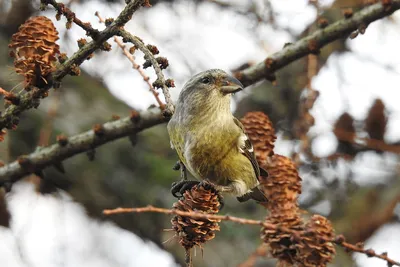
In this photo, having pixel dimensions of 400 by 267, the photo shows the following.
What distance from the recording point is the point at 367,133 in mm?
4344

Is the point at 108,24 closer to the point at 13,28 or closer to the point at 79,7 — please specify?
the point at 79,7

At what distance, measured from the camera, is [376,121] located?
14.0ft

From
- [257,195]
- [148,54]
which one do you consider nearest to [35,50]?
[148,54]

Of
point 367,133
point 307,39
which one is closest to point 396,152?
point 367,133

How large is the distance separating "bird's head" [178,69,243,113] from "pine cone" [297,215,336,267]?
0.87m

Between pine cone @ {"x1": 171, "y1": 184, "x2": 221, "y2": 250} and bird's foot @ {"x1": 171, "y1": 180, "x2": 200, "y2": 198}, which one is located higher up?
bird's foot @ {"x1": 171, "y1": 180, "x2": 200, "y2": 198}

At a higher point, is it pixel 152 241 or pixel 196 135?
pixel 152 241

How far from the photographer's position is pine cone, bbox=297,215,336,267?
7.54ft

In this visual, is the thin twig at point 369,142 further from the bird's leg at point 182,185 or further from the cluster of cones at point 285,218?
the bird's leg at point 182,185

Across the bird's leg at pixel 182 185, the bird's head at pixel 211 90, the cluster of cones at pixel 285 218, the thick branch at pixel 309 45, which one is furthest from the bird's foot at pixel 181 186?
the thick branch at pixel 309 45

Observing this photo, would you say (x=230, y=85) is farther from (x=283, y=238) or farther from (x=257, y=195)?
(x=283, y=238)

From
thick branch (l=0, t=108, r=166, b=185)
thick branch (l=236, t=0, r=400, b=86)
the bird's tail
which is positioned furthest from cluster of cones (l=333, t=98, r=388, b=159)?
thick branch (l=0, t=108, r=166, b=185)

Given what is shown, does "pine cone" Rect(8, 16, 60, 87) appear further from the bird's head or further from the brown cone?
the brown cone

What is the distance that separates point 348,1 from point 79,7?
2272 millimetres
